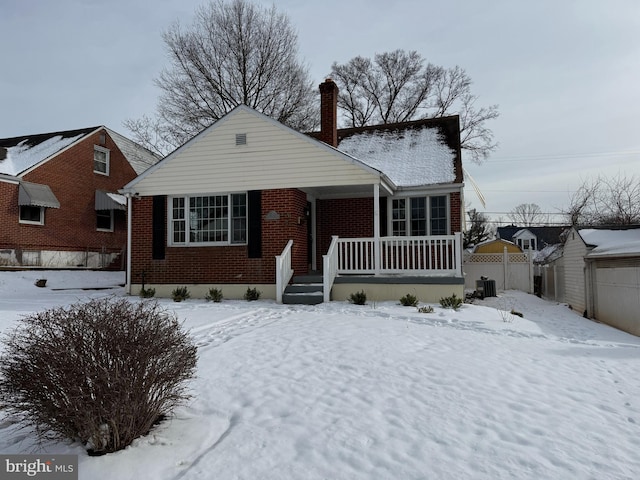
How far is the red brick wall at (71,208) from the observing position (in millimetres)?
17062

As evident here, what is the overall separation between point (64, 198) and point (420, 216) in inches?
622

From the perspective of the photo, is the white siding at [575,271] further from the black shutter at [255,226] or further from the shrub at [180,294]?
the shrub at [180,294]

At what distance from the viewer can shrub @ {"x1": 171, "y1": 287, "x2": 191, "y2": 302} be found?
1148 cm

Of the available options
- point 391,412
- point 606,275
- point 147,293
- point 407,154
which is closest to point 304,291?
point 147,293

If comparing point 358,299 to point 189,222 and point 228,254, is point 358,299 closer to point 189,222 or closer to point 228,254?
point 228,254

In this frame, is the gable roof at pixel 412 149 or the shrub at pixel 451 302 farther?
the gable roof at pixel 412 149

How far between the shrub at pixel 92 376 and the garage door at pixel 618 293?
12.1m

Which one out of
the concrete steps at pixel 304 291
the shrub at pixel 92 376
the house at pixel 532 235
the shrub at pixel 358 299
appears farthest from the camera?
the house at pixel 532 235

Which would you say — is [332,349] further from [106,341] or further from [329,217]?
[329,217]

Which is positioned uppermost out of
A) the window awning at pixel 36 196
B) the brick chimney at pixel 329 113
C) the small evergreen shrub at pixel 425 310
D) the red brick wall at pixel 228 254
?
the brick chimney at pixel 329 113

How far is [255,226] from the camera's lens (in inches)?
466

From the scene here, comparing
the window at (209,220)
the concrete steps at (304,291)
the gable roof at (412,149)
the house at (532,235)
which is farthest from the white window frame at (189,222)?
the house at (532,235)

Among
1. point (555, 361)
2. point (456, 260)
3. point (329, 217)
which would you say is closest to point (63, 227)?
point (329, 217)

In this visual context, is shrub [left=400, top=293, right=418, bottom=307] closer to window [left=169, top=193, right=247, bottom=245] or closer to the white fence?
window [left=169, top=193, right=247, bottom=245]
